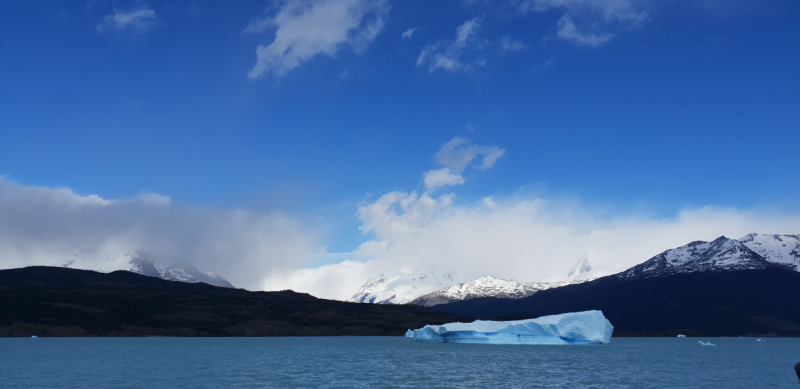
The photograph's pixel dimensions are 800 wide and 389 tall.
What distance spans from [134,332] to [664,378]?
16610 cm

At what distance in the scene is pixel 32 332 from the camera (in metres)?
166

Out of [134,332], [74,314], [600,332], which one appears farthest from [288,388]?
[74,314]

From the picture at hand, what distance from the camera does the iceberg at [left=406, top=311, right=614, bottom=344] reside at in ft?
350

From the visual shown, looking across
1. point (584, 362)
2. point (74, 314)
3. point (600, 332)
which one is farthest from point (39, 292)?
point (584, 362)

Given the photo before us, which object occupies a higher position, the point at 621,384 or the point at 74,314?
the point at 74,314

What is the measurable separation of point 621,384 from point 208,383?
30.3m

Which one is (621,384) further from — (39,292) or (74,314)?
(39,292)

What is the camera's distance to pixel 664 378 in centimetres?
4962

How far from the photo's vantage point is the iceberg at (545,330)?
106562 mm

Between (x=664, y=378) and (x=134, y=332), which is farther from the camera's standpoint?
(x=134, y=332)

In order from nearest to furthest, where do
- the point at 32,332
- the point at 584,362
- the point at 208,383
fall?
the point at 208,383 < the point at 584,362 < the point at 32,332

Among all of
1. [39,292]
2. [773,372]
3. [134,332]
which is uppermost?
[39,292]

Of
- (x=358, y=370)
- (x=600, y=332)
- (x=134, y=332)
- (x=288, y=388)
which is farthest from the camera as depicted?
(x=134, y=332)

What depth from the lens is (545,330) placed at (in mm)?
108500
